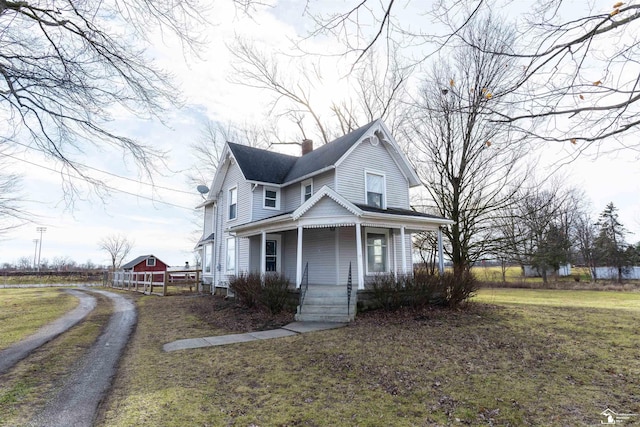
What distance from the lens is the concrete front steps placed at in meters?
9.84

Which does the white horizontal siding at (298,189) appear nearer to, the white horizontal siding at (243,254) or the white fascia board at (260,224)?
the white fascia board at (260,224)

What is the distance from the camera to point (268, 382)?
516 centimetres

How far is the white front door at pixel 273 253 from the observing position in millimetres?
15234

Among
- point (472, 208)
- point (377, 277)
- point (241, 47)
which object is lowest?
point (377, 277)

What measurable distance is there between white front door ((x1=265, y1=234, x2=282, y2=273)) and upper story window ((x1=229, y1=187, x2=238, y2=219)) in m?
2.60

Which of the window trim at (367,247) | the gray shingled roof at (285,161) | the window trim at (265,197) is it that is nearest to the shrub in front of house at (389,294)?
the window trim at (367,247)

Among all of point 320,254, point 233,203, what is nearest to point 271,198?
point 233,203

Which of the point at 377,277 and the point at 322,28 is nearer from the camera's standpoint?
the point at 322,28

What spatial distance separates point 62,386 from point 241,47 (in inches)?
798

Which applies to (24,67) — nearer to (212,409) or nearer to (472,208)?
(212,409)

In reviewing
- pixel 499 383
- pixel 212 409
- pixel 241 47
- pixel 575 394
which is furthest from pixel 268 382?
pixel 241 47

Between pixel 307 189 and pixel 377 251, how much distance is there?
13.8 feet

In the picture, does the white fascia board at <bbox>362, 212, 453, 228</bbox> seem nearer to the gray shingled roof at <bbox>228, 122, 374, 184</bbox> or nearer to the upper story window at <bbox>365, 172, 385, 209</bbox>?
the upper story window at <bbox>365, 172, 385, 209</bbox>

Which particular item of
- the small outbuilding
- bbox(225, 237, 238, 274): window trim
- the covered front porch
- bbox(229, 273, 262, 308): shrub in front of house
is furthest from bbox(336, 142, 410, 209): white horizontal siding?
the small outbuilding
